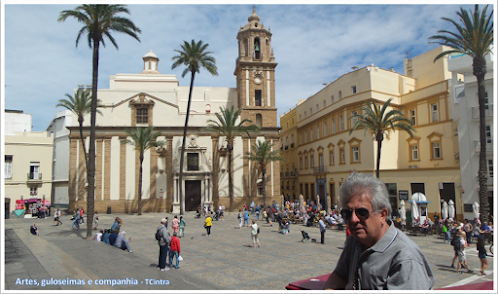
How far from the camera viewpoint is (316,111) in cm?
4397

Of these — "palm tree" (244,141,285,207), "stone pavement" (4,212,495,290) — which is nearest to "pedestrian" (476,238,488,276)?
"stone pavement" (4,212,495,290)

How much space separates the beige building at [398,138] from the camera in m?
28.2

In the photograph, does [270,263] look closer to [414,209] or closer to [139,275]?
[139,275]

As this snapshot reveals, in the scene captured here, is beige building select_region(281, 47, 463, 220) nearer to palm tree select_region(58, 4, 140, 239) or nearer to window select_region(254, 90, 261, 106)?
window select_region(254, 90, 261, 106)

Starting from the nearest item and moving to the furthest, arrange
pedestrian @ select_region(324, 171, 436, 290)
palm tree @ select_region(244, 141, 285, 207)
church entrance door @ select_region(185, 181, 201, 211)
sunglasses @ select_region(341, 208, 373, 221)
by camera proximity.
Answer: pedestrian @ select_region(324, 171, 436, 290)
sunglasses @ select_region(341, 208, 373, 221)
palm tree @ select_region(244, 141, 285, 207)
church entrance door @ select_region(185, 181, 201, 211)

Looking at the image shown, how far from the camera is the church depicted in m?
36.5

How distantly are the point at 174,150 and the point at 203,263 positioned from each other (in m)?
27.5

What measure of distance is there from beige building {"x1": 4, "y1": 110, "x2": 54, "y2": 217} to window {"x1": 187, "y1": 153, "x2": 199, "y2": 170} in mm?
19351

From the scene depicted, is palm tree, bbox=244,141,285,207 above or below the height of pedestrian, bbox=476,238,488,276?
above

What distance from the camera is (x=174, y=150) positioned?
38375mm

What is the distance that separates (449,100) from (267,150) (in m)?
18.2

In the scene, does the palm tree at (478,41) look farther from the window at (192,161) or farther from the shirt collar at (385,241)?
the window at (192,161)

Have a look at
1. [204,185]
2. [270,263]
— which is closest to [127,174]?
[204,185]

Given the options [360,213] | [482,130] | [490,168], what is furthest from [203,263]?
[490,168]
